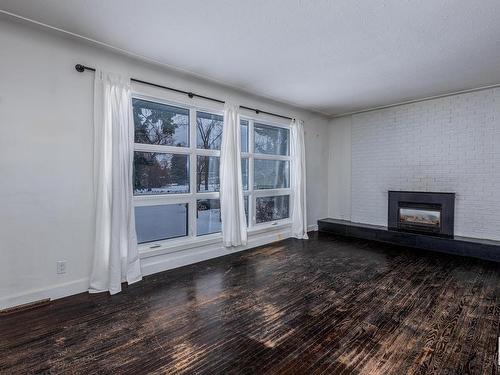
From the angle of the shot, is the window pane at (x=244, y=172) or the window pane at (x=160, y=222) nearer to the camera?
the window pane at (x=160, y=222)

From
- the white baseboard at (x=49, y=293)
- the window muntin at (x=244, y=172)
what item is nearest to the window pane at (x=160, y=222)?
the white baseboard at (x=49, y=293)

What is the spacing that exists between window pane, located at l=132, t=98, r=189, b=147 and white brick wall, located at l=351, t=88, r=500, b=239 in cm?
388

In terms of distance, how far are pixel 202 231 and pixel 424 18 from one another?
3.58 meters

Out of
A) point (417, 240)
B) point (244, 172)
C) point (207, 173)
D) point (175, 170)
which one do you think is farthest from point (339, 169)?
point (175, 170)

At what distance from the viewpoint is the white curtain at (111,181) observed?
9.52ft

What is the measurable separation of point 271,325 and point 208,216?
7.19ft

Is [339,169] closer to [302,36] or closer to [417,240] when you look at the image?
[417,240]

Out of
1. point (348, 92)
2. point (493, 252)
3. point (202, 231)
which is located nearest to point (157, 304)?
point (202, 231)

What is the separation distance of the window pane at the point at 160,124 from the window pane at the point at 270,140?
152 centimetres

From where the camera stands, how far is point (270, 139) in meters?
5.22

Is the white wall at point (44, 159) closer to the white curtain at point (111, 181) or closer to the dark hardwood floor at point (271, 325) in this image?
the white curtain at point (111, 181)

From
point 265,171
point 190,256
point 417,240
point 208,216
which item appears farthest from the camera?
point 265,171

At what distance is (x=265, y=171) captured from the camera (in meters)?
5.11

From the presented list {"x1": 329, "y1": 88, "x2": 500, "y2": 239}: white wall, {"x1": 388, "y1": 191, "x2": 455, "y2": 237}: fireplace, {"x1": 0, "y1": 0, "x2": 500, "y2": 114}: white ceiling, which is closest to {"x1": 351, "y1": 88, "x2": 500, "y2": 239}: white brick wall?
{"x1": 329, "y1": 88, "x2": 500, "y2": 239}: white wall
